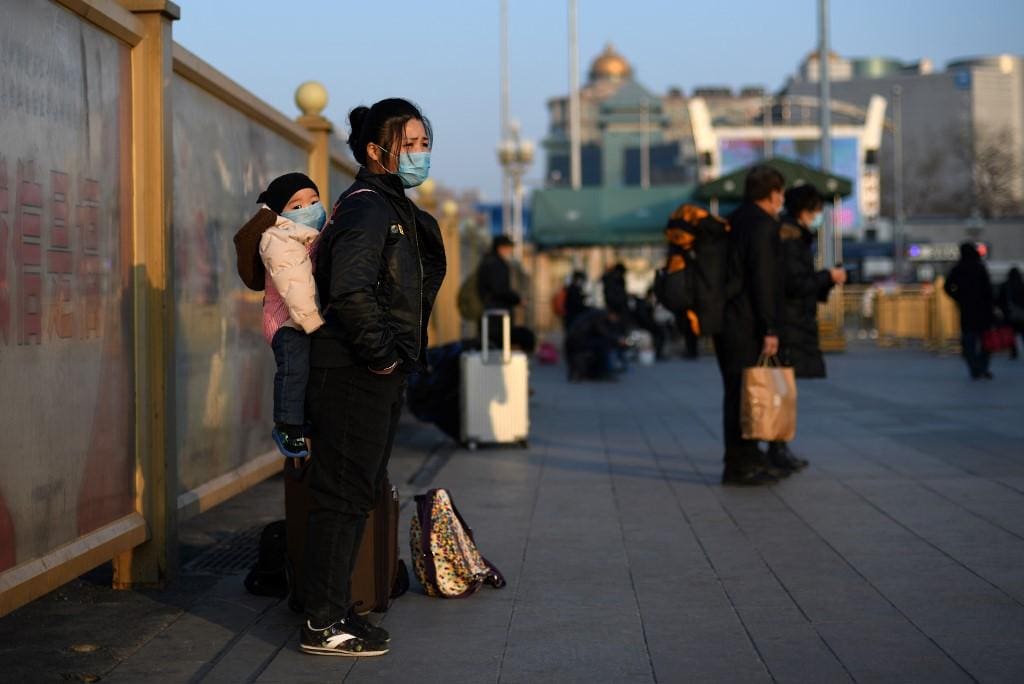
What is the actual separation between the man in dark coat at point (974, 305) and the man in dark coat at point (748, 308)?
11.5 m

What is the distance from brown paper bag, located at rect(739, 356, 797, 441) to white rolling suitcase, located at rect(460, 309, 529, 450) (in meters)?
3.00

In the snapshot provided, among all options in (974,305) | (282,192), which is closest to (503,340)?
(282,192)

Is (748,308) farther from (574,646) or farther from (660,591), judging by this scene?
(574,646)

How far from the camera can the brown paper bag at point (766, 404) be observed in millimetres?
9609

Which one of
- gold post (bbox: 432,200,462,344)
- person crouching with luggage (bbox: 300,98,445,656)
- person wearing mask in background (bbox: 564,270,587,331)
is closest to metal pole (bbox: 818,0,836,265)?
person wearing mask in background (bbox: 564,270,587,331)

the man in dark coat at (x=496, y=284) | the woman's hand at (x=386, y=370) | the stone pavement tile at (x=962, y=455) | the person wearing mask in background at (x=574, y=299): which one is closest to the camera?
the woman's hand at (x=386, y=370)

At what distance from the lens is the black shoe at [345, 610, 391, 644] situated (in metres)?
5.31

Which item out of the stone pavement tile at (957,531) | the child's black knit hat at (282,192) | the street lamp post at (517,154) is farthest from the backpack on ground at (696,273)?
the street lamp post at (517,154)

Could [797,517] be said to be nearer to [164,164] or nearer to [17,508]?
[164,164]

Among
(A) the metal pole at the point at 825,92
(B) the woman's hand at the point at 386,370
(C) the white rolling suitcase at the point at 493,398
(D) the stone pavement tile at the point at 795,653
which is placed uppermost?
(A) the metal pole at the point at 825,92

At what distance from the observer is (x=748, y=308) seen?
9836 millimetres

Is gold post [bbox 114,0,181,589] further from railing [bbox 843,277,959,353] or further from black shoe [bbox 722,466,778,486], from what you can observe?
railing [bbox 843,277,959,353]

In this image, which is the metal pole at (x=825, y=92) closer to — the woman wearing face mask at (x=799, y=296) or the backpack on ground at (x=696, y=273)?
the woman wearing face mask at (x=799, y=296)

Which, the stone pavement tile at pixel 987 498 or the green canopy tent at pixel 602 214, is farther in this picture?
the green canopy tent at pixel 602 214
